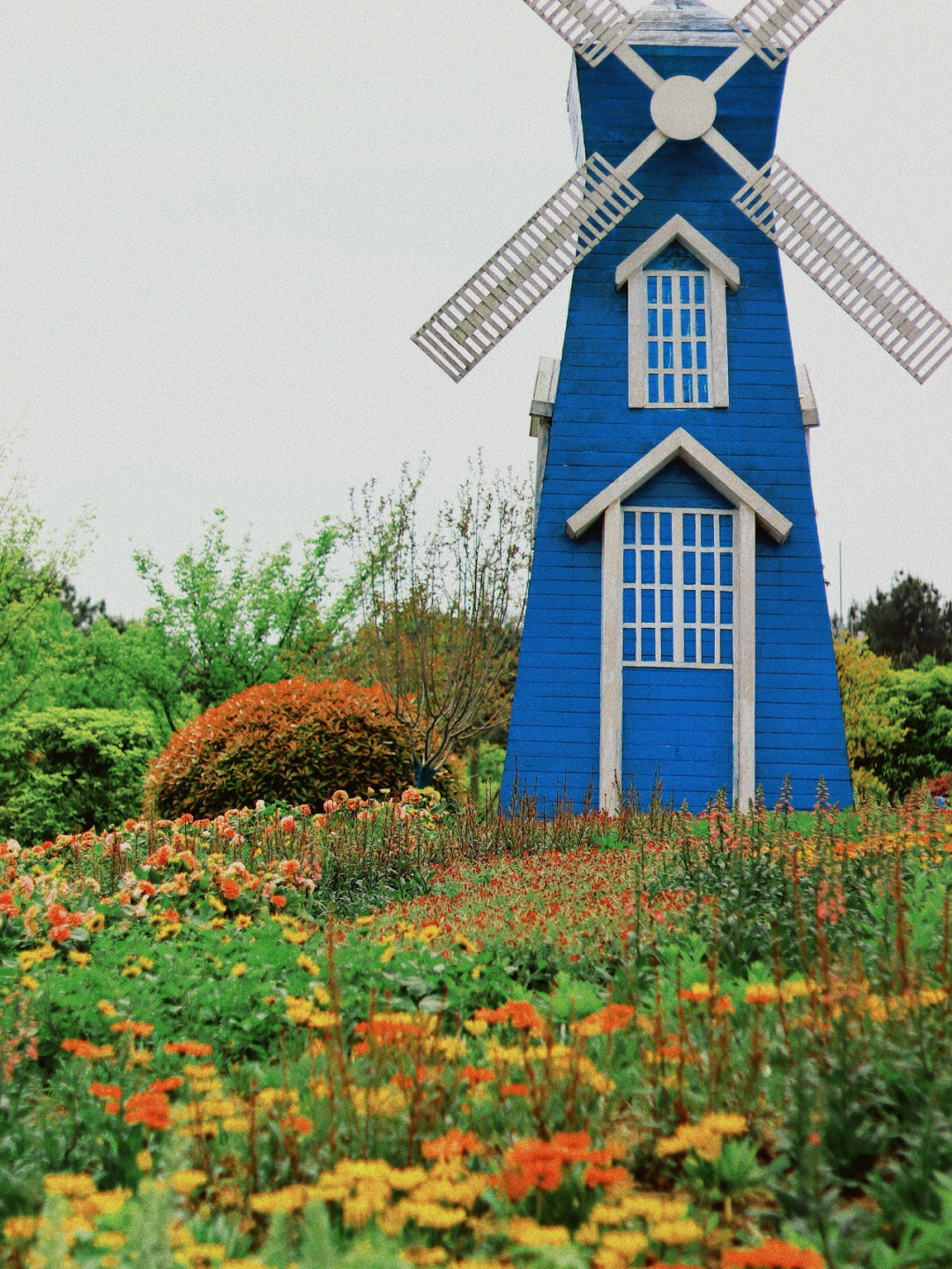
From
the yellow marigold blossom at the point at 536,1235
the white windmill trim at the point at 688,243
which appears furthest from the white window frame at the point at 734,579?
the yellow marigold blossom at the point at 536,1235

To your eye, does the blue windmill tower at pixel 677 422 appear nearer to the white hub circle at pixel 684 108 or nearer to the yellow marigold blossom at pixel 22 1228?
the white hub circle at pixel 684 108

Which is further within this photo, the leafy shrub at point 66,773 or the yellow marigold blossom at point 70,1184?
the leafy shrub at point 66,773

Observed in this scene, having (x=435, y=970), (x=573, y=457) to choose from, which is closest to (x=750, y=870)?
(x=435, y=970)

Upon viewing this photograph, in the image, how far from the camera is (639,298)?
11.2 meters

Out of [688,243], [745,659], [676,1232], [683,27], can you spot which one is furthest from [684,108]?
[676,1232]

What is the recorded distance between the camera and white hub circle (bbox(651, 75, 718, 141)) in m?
11.1

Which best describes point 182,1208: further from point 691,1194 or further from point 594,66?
point 594,66

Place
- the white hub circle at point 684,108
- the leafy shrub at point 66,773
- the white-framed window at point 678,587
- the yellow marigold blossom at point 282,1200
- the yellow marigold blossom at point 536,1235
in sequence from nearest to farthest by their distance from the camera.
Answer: the yellow marigold blossom at point 536,1235 → the yellow marigold blossom at point 282,1200 → the white-framed window at point 678,587 → the white hub circle at point 684,108 → the leafy shrub at point 66,773

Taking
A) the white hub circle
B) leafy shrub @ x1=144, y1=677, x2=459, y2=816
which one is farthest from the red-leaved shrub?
the white hub circle

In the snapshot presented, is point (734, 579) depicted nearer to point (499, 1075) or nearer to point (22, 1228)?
point (499, 1075)

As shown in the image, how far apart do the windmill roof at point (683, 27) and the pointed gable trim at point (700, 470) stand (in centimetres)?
391

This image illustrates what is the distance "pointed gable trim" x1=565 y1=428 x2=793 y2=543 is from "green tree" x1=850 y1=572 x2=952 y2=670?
22.7 meters

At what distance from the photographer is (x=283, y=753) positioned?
1105 centimetres

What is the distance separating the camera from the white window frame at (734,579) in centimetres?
1056
